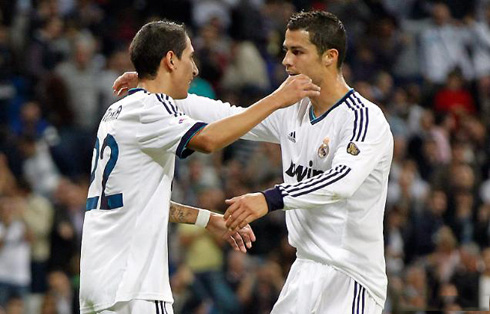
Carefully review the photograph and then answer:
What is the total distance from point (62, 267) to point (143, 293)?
605cm

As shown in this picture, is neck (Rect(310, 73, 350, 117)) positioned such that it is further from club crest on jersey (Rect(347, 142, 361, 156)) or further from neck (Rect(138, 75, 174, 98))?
neck (Rect(138, 75, 174, 98))

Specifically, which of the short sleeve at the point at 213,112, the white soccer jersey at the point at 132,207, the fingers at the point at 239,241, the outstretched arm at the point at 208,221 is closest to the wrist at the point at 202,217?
the outstretched arm at the point at 208,221

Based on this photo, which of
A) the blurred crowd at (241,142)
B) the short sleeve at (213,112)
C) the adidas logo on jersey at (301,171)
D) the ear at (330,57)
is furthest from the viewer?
the blurred crowd at (241,142)

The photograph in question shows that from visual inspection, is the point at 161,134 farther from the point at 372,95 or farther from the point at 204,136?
the point at 372,95

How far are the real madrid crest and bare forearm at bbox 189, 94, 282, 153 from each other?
1.92ft

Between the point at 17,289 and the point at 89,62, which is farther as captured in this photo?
the point at 89,62

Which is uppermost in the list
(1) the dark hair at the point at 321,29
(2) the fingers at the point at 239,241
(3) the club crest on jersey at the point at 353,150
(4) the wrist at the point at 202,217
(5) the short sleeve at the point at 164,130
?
(1) the dark hair at the point at 321,29

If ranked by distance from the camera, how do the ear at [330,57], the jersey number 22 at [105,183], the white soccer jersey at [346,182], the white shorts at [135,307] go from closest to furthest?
the white shorts at [135,307]
the jersey number 22 at [105,183]
the white soccer jersey at [346,182]
the ear at [330,57]

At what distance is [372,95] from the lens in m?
15.5

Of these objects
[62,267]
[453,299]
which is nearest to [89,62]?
[62,267]

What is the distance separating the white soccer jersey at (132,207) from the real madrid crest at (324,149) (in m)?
0.85

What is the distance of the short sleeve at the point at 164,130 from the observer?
5.50m

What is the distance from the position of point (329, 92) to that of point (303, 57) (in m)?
0.25

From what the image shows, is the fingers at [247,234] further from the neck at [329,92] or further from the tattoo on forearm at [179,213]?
the neck at [329,92]
